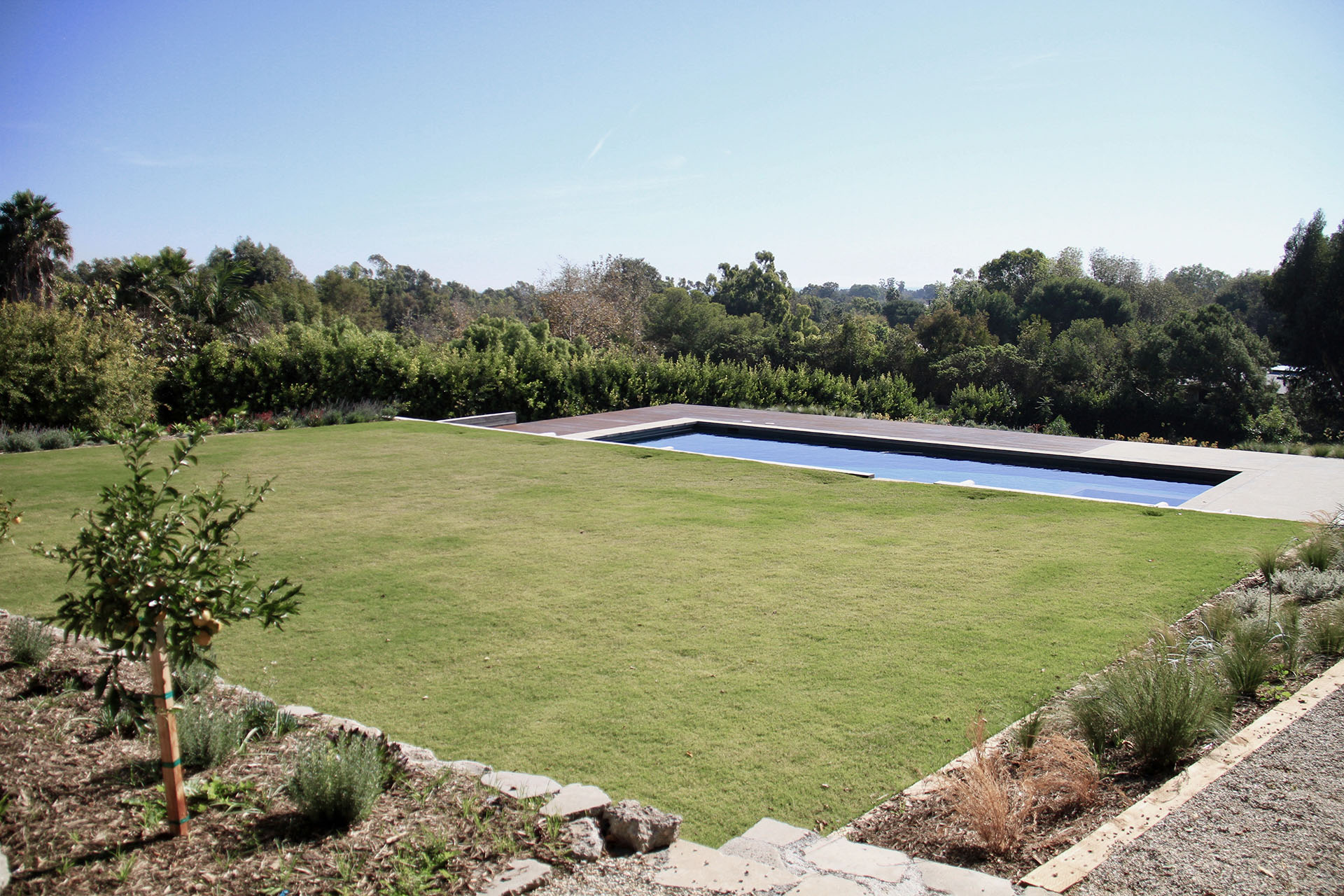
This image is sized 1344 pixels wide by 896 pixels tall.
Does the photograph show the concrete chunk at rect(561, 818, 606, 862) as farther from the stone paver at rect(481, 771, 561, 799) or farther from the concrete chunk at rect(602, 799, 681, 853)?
the stone paver at rect(481, 771, 561, 799)

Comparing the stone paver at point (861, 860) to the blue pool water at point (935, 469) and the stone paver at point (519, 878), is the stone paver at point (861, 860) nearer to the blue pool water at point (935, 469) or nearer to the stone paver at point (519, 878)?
the stone paver at point (519, 878)

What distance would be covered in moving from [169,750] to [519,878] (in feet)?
3.57

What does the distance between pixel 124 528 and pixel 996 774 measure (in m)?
2.90

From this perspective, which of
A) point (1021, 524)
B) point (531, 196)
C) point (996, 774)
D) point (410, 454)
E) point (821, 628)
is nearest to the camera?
point (996, 774)

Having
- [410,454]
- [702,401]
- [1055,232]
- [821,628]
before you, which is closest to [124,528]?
[821,628]

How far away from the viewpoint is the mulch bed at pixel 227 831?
81.4 inches

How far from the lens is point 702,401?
18.4m

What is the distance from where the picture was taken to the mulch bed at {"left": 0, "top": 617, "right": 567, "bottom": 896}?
81.4 inches

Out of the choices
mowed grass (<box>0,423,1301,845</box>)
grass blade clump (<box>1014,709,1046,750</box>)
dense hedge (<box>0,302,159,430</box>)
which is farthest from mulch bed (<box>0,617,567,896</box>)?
dense hedge (<box>0,302,159,430</box>)

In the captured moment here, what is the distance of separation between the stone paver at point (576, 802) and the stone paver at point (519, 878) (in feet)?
0.75

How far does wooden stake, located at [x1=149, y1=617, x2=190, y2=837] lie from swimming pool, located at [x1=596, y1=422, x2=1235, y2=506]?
25.7 feet

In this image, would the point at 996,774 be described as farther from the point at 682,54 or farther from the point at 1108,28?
the point at 682,54

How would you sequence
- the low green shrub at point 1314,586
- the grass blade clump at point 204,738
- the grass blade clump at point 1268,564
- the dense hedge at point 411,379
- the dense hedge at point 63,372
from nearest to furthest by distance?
the grass blade clump at point 204,738 → the low green shrub at point 1314,586 → the grass blade clump at point 1268,564 → the dense hedge at point 63,372 → the dense hedge at point 411,379

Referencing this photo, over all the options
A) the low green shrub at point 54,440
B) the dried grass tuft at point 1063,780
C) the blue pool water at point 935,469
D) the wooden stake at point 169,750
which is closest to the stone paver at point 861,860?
the dried grass tuft at point 1063,780
